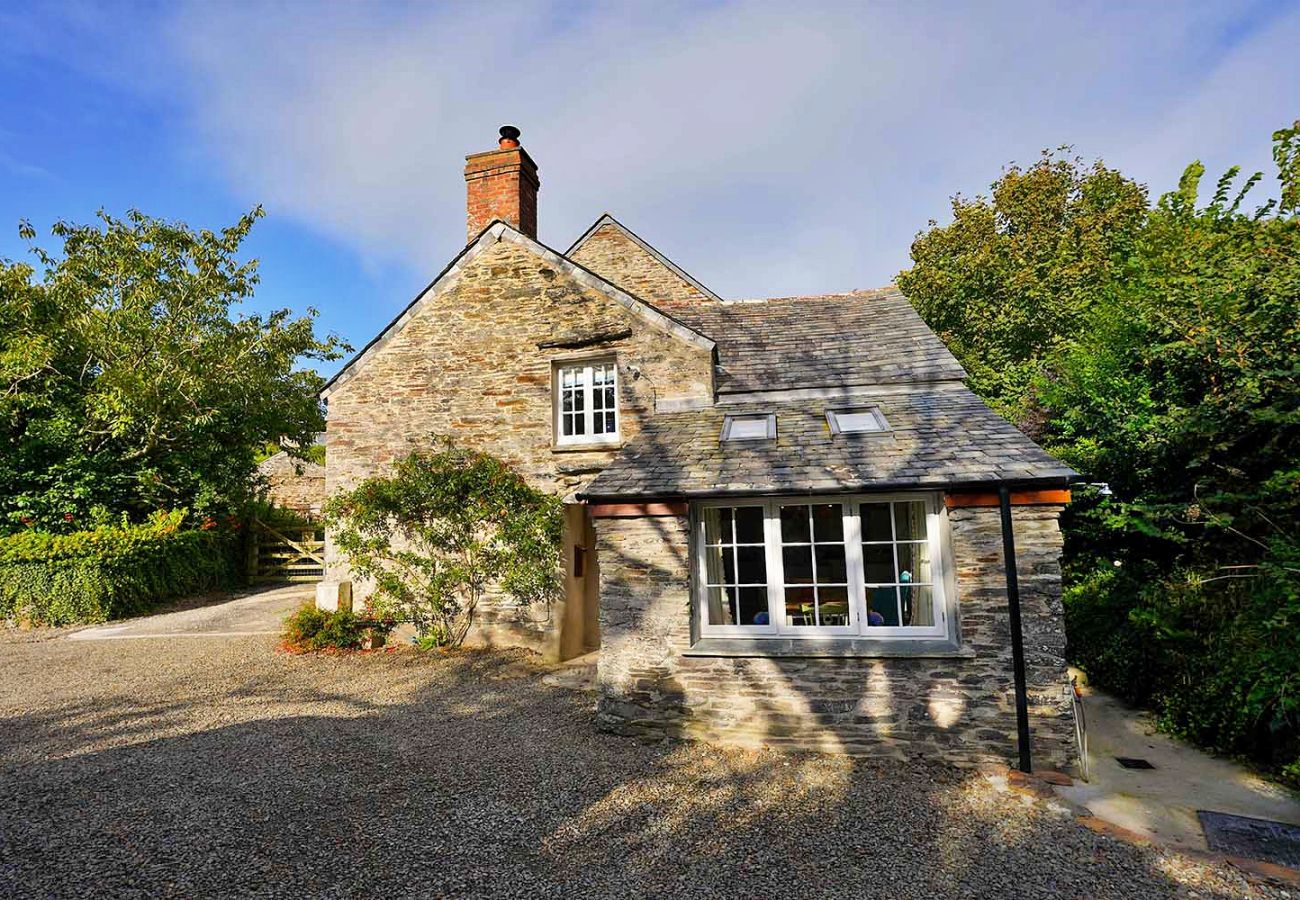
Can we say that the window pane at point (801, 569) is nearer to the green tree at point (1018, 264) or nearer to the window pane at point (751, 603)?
the window pane at point (751, 603)

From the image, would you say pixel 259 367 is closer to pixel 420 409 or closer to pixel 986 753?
pixel 420 409

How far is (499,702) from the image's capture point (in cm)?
842

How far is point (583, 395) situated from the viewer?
11156 millimetres

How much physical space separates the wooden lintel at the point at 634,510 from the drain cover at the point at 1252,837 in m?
5.14

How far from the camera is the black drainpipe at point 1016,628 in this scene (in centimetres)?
612

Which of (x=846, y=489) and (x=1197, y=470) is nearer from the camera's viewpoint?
(x=846, y=489)

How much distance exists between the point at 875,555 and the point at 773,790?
14.6 ft

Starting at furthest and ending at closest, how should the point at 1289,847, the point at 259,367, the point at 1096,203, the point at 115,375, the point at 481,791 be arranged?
the point at 1096,203 → the point at 259,367 → the point at 115,375 → the point at 481,791 → the point at 1289,847

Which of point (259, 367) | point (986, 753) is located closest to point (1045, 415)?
point (986, 753)

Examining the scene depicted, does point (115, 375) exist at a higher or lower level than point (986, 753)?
higher

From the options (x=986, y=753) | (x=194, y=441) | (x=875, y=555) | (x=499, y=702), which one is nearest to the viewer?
(x=986, y=753)

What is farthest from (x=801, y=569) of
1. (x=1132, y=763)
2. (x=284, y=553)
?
(x=284, y=553)

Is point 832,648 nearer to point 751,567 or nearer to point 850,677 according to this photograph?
point 850,677

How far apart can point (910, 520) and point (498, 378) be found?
281 inches
